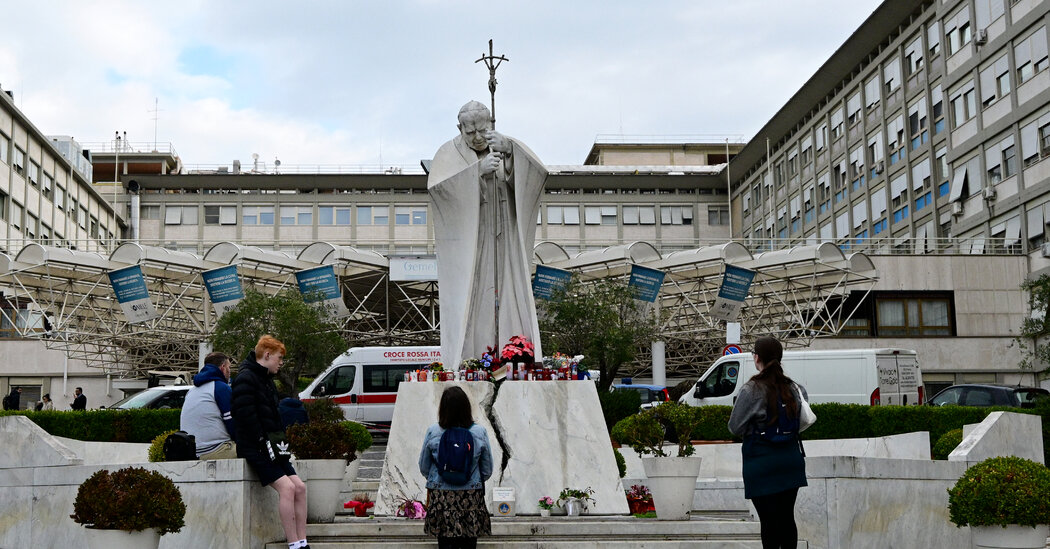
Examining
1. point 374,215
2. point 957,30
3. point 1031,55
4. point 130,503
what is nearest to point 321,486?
point 130,503

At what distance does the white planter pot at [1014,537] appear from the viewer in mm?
8531

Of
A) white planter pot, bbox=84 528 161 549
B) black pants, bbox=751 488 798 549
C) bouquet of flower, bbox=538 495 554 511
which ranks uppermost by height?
black pants, bbox=751 488 798 549

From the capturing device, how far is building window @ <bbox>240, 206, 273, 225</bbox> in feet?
230

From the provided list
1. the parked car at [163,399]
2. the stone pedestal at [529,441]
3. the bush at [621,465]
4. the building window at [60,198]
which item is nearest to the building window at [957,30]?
the parked car at [163,399]

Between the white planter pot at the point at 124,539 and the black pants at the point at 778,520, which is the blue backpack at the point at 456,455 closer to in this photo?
the black pants at the point at 778,520

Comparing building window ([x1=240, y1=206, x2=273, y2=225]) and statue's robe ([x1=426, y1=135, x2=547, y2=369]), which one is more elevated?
building window ([x1=240, y1=206, x2=273, y2=225])

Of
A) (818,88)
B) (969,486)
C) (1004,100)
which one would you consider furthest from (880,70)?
(969,486)

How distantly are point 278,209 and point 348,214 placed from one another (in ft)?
14.4

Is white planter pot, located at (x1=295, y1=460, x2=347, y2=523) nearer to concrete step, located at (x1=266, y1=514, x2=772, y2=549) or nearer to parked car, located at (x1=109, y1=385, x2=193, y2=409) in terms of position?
concrete step, located at (x1=266, y1=514, x2=772, y2=549)

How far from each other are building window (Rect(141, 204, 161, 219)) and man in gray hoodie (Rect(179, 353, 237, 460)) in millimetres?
65638

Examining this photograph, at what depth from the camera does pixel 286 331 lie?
29.2 metres

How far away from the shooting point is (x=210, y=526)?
8492 mm

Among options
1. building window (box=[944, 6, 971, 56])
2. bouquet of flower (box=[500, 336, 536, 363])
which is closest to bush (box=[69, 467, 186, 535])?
bouquet of flower (box=[500, 336, 536, 363])

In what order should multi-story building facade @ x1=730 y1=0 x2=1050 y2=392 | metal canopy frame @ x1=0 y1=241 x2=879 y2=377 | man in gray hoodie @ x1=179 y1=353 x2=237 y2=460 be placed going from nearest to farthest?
man in gray hoodie @ x1=179 y1=353 x2=237 y2=460
metal canopy frame @ x1=0 y1=241 x2=879 y2=377
multi-story building facade @ x1=730 y1=0 x2=1050 y2=392
